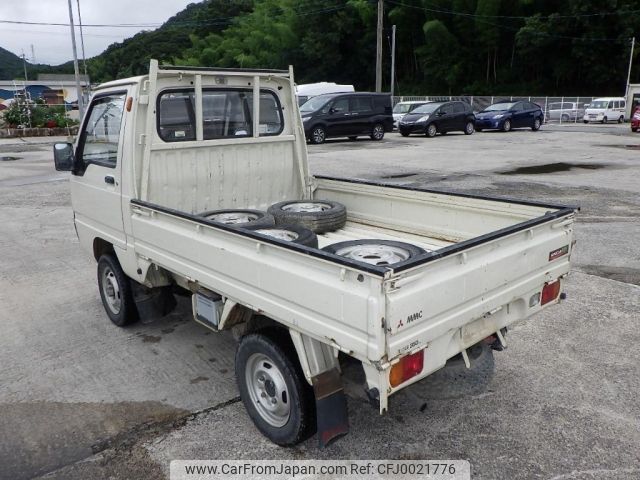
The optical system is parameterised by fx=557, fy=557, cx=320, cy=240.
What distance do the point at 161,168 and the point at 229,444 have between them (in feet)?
7.10

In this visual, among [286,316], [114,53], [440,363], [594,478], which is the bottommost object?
[594,478]

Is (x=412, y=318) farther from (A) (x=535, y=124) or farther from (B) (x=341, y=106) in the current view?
(A) (x=535, y=124)

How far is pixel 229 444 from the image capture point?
322 centimetres

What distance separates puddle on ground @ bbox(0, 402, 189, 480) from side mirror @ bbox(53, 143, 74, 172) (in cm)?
208

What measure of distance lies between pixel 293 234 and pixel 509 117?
25.7 metres

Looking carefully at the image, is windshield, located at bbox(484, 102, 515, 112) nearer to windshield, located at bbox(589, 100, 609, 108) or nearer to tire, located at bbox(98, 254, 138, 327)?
windshield, located at bbox(589, 100, 609, 108)

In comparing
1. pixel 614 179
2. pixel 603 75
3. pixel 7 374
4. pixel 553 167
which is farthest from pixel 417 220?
pixel 603 75

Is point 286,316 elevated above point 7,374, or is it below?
above

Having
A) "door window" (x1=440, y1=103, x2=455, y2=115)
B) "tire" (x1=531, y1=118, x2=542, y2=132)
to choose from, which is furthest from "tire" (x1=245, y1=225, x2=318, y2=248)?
"tire" (x1=531, y1=118, x2=542, y2=132)

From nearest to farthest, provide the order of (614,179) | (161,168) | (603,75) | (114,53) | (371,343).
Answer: (371,343), (161,168), (614,179), (603,75), (114,53)

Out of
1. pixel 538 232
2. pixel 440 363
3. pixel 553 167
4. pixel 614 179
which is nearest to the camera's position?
pixel 440 363

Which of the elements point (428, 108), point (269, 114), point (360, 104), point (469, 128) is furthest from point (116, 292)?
point (469, 128)

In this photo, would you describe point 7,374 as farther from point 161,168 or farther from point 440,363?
point 440,363

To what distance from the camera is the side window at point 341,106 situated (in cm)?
2125
